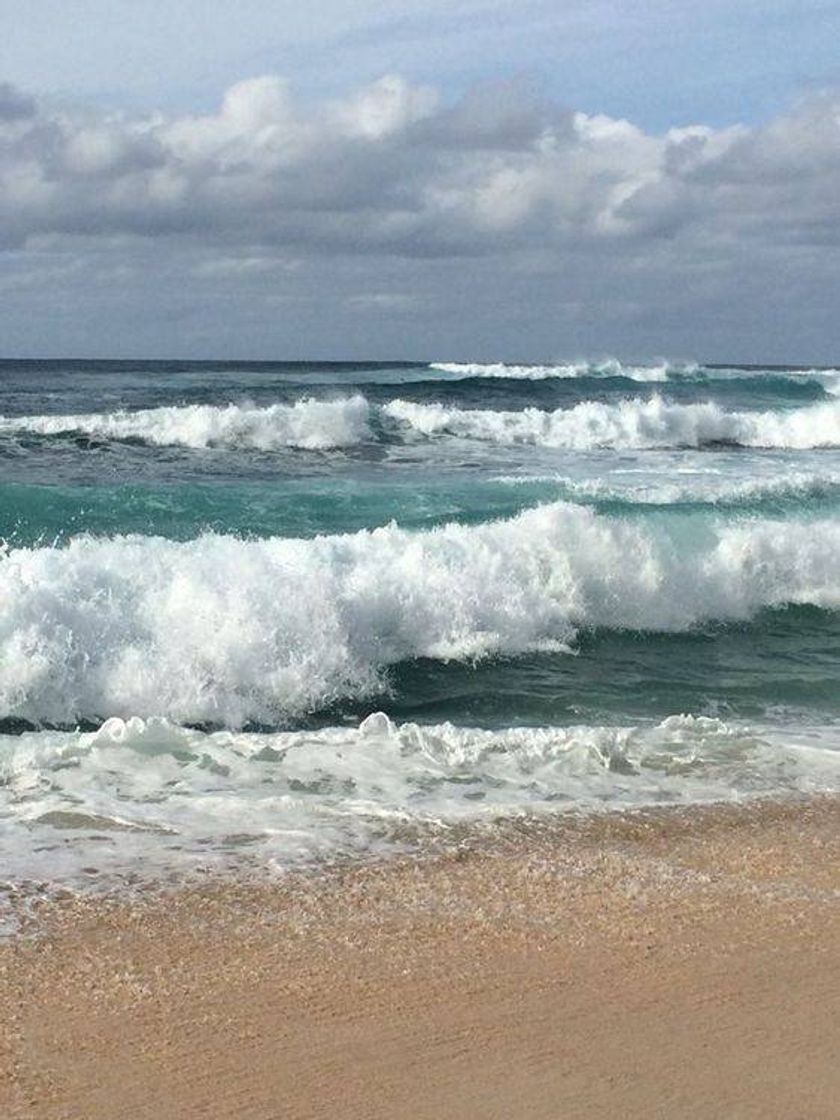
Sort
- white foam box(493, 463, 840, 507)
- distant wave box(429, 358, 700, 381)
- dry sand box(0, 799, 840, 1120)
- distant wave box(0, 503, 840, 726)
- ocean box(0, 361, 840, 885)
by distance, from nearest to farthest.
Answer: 1. dry sand box(0, 799, 840, 1120)
2. ocean box(0, 361, 840, 885)
3. distant wave box(0, 503, 840, 726)
4. white foam box(493, 463, 840, 507)
5. distant wave box(429, 358, 700, 381)

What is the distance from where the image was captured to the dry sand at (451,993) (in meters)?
3.71

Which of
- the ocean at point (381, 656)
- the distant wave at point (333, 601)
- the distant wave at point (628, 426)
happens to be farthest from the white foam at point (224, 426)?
the distant wave at point (333, 601)

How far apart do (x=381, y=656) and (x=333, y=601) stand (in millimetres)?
592

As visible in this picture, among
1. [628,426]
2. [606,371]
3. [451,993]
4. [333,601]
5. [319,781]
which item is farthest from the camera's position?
[606,371]

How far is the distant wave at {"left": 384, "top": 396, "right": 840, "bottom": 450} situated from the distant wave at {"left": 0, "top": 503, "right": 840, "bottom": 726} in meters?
15.3

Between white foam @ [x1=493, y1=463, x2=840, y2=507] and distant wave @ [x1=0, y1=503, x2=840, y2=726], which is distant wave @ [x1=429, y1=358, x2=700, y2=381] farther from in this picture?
distant wave @ [x1=0, y1=503, x2=840, y2=726]

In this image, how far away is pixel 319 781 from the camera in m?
6.73

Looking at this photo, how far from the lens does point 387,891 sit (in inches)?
205

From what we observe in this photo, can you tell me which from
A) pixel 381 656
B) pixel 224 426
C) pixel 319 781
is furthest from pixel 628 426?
pixel 319 781

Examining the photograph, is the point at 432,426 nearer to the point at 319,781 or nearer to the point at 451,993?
the point at 319,781

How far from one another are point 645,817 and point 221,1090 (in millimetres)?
3088

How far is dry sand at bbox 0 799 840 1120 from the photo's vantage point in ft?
12.2

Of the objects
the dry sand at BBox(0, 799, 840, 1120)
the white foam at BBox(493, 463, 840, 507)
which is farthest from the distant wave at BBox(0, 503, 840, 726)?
the dry sand at BBox(0, 799, 840, 1120)

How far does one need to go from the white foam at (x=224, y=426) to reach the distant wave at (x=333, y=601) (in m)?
13.4
